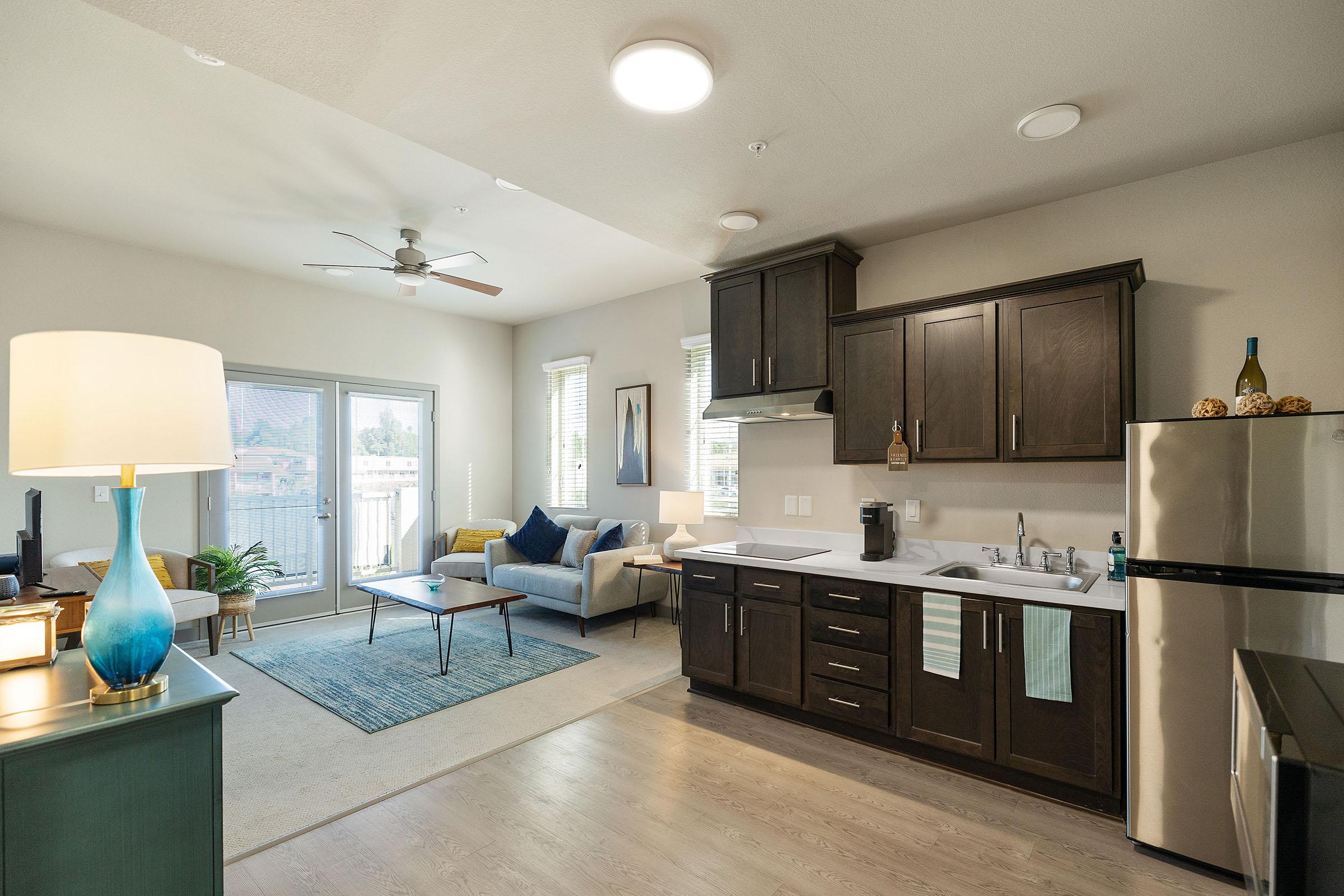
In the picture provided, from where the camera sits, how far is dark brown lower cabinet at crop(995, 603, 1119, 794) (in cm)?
241

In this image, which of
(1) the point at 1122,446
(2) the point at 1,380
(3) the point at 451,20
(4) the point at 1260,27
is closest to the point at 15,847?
(3) the point at 451,20

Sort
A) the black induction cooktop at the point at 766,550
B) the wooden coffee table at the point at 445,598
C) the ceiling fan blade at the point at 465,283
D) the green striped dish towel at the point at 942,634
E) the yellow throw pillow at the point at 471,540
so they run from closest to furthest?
the green striped dish towel at the point at 942,634
the black induction cooktop at the point at 766,550
the wooden coffee table at the point at 445,598
the ceiling fan blade at the point at 465,283
the yellow throw pillow at the point at 471,540

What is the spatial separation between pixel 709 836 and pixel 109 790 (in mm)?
1812

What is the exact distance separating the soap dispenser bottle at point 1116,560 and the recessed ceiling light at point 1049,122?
1.70 metres

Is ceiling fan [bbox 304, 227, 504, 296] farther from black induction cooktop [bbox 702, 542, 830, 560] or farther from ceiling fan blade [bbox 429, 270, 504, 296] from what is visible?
black induction cooktop [bbox 702, 542, 830, 560]

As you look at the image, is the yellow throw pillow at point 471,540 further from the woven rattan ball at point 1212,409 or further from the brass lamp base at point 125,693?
the woven rattan ball at point 1212,409

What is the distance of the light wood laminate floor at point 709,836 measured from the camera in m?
2.08

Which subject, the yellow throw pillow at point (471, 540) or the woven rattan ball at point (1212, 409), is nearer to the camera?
the woven rattan ball at point (1212, 409)

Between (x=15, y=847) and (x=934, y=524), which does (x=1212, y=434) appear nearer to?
(x=934, y=524)

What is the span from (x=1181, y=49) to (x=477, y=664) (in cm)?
463

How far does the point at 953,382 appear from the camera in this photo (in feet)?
10.2

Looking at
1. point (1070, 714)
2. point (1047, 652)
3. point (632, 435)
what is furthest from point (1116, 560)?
point (632, 435)

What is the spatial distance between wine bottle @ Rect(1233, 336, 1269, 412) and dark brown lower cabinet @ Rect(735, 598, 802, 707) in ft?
6.65

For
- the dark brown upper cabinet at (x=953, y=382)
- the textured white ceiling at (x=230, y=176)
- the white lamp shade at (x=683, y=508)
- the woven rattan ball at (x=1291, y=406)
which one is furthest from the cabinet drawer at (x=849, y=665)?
the textured white ceiling at (x=230, y=176)
